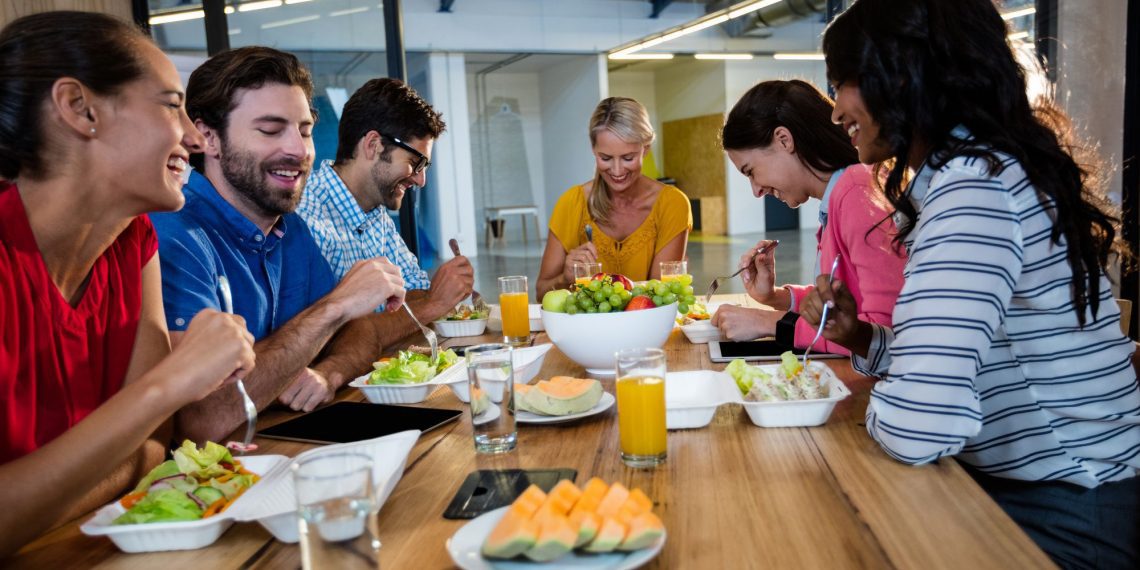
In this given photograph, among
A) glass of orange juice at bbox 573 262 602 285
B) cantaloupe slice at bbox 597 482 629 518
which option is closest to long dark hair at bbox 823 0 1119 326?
cantaloupe slice at bbox 597 482 629 518

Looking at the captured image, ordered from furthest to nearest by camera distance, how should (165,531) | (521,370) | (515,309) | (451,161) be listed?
(451,161) < (515,309) < (521,370) < (165,531)

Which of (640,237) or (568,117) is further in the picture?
(568,117)

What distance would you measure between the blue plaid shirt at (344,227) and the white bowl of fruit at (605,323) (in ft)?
4.10

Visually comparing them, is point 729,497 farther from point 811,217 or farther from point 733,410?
point 811,217

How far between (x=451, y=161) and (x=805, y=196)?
9.49 meters

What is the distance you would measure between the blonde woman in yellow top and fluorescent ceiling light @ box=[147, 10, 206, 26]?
251 centimetres

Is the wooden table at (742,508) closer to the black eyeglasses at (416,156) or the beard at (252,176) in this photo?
the beard at (252,176)

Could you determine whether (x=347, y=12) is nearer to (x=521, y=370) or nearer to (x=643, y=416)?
(x=521, y=370)

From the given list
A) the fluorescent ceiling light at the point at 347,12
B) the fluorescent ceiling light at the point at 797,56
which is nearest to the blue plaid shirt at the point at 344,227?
the fluorescent ceiling light at the point at 347,12

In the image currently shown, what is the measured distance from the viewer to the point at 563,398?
1.43 m

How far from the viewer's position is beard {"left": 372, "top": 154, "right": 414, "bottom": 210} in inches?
122

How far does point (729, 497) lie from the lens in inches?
42.3

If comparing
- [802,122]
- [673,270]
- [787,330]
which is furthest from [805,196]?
[787,330]

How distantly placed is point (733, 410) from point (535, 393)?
1.20 ft
